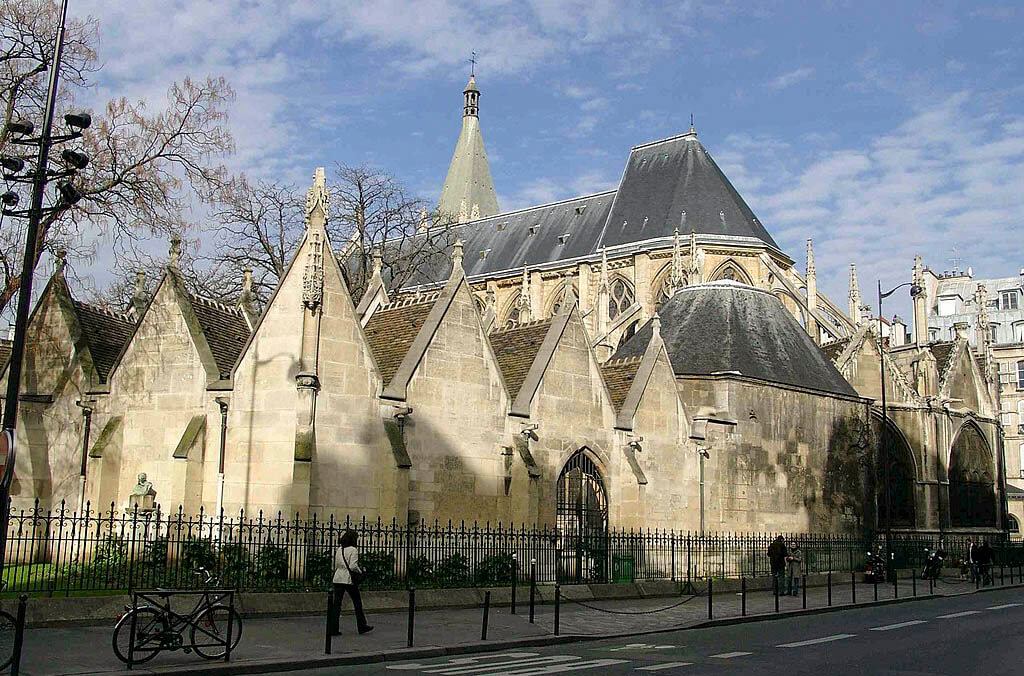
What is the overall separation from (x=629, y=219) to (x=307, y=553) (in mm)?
48449

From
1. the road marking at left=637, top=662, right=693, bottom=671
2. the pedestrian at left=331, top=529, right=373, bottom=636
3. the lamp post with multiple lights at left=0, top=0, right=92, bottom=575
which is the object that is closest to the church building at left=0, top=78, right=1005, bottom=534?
the pedestrian at left=331, top=529, right=373, bottom=636

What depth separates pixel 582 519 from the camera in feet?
76.1

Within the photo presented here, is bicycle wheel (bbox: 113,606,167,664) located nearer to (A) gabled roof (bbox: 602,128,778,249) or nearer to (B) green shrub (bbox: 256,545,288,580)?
(B) green shrub (bbox: 256,545,288,580)

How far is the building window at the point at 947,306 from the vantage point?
277 feet

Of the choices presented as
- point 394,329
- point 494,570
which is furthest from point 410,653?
point 394,329

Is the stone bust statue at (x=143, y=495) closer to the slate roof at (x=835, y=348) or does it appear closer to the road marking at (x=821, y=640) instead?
the road marking at (x=821, y=640)

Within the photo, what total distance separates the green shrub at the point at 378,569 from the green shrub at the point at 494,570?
1.83 meters

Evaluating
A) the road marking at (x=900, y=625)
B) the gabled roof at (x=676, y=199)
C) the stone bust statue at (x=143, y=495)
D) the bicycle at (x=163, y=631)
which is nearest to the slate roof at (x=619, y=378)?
the road marking at (x=900, y=625)

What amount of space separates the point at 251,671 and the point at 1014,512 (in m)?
65.3

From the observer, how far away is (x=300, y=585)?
16.9 metres

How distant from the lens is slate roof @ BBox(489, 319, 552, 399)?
76.6 feet

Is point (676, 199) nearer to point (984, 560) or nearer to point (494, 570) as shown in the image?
point (984, 560)

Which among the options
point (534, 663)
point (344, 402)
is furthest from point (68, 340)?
point (534, 663)

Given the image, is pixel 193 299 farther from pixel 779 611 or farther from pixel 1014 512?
pixel 1014 512
